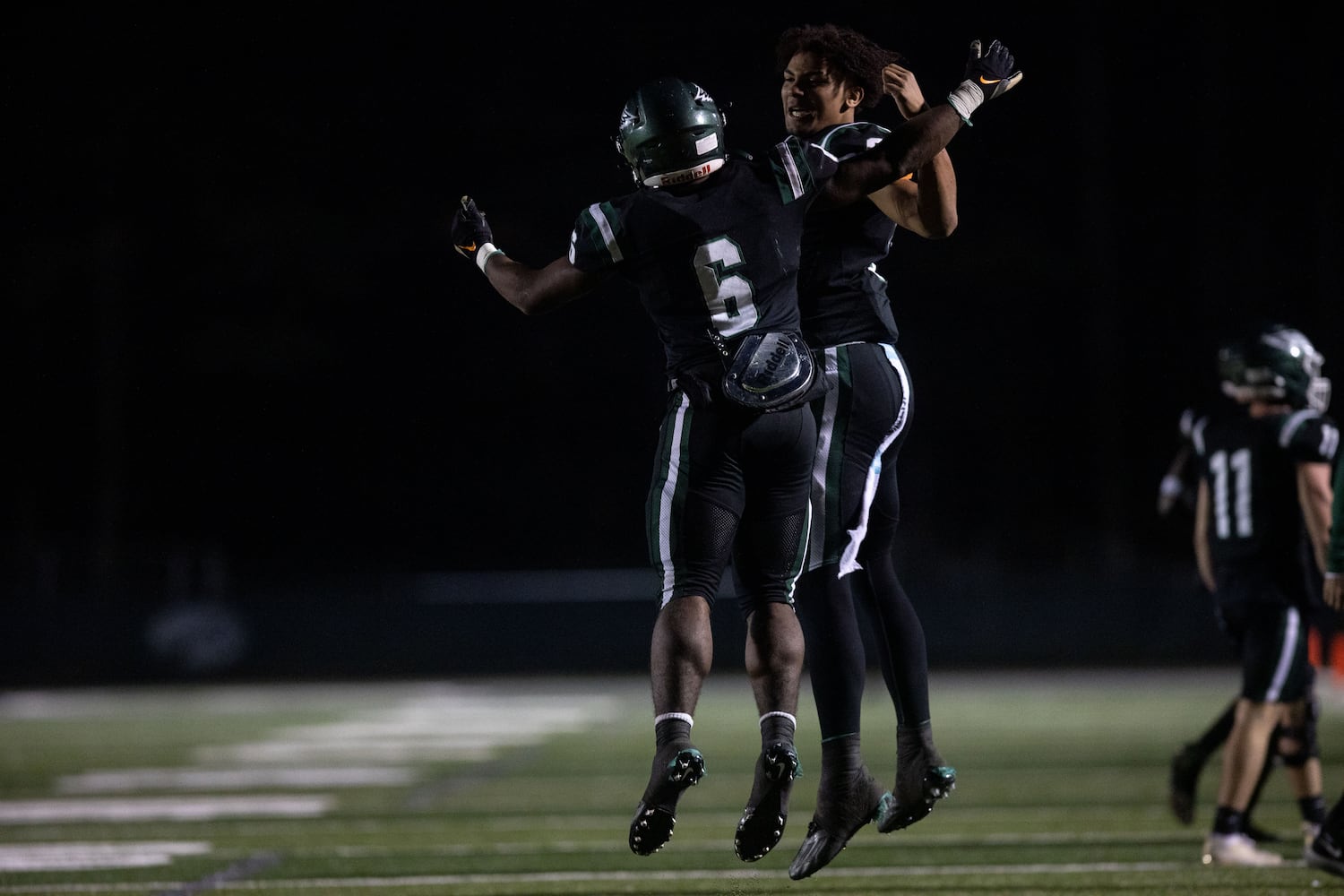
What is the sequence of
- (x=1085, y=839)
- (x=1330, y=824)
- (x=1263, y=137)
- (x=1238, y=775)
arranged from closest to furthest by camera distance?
(x=1330, y=824)
(x=1238, y=775)
(x=1085, y=839)
(x=1263, y=137)

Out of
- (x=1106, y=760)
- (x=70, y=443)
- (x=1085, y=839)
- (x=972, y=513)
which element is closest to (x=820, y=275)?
(x=1085, y=839)

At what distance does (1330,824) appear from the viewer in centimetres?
624

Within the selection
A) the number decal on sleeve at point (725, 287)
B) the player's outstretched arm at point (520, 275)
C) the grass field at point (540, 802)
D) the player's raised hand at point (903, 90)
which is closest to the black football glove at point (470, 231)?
the player's outstretched arm at point (520, 275)

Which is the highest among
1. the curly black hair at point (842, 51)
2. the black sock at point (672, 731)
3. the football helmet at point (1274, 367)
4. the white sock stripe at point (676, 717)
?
the curly black hair at point (842, 51)

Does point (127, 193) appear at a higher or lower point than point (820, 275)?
higher

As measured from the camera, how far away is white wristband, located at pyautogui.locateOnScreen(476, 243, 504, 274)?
5.04 metres

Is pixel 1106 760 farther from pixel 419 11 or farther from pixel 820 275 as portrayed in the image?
pixel 419 11

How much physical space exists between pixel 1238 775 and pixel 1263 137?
785 inches

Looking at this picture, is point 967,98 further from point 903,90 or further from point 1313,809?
point 1313,809

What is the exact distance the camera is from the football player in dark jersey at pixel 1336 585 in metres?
6.04

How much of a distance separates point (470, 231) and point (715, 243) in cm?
87

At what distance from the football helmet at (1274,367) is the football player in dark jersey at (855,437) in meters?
2.48

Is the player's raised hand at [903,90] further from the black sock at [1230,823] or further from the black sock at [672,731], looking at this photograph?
the black sock at [1230,823]

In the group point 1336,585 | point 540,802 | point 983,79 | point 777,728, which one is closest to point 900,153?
point 983,79
